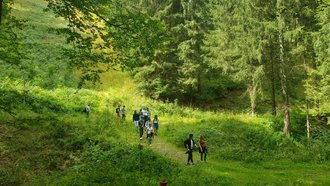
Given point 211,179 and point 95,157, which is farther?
point 95,157

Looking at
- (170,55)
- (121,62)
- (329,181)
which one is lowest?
(329,181)

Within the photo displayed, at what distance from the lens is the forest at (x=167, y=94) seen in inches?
422

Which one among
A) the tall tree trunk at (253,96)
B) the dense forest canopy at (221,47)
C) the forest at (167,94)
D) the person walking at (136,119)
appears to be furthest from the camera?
the tall tree trunk at (253,96)

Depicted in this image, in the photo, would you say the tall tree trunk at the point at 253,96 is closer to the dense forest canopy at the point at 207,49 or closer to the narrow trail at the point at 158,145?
the dense forest canopy at the point at 207,49

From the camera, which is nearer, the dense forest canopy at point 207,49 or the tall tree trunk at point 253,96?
the dense forest canopy at point 207,49

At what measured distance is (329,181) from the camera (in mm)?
17594

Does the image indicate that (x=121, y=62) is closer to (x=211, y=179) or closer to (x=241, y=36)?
(x=211, y=179)

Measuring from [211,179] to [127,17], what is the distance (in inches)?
356

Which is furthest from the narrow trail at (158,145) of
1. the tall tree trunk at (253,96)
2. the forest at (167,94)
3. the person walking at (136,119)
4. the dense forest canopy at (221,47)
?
the tall tree trunk at (253,96)

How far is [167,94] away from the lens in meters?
43.1

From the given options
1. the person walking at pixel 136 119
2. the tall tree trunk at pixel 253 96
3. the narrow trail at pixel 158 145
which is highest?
the tall tree trunk at pixel 253 96

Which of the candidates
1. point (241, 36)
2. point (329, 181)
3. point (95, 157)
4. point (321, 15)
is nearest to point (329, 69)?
point (321, 15)

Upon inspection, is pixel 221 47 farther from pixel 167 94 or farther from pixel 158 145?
pixel 158 145

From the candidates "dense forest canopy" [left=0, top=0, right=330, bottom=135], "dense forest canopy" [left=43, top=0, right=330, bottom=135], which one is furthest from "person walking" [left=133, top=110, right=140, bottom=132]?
"dense forest canopy" [left=43, top=0, right=330, bottom=135]
